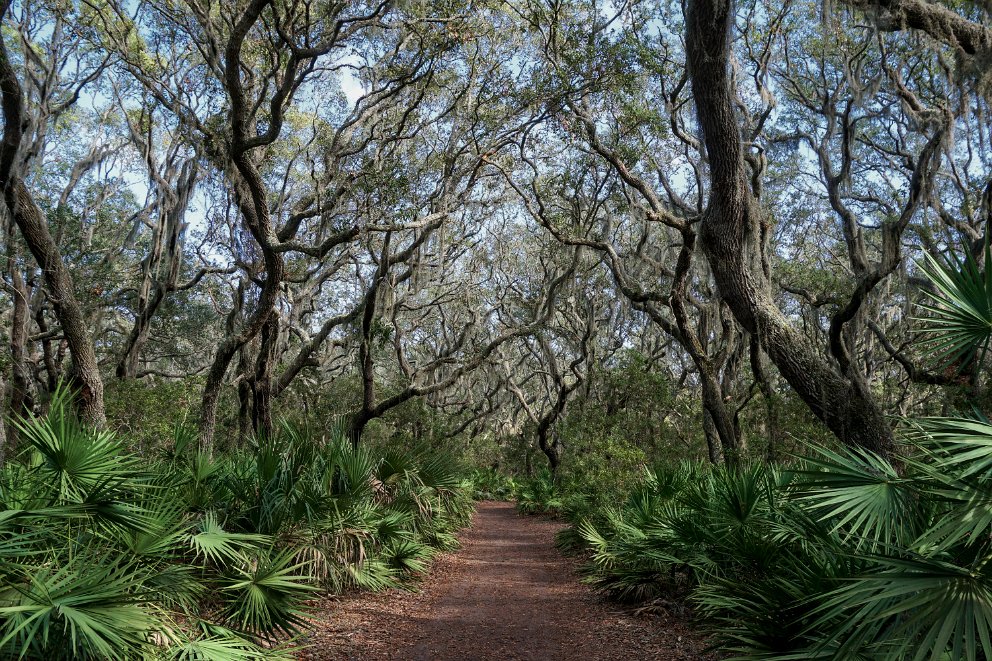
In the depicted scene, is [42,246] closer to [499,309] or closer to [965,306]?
[965,306]

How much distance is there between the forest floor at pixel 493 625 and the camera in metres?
5.87

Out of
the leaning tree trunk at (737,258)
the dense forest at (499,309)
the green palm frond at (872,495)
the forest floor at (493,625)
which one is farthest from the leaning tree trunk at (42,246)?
the green palm frond at (872,495)

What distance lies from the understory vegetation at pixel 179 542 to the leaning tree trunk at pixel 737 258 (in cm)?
486

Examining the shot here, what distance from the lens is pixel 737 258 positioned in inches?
292

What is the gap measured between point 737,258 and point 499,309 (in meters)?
18.7

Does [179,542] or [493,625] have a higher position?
[179,542]

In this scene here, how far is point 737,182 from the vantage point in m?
7.35

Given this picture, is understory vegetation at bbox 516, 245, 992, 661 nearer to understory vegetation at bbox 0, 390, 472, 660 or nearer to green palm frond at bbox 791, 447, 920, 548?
green palm frond at bbox 791, 447, 920, 548

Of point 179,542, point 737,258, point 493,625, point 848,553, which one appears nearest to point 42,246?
point 179,542

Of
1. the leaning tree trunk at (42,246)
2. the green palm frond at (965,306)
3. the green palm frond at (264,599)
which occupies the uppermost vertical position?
the leaning tree trunk at (42,246)

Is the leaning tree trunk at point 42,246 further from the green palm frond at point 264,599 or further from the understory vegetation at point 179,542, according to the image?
the green palm frond at point 264,599

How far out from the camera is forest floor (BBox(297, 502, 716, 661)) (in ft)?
19.3

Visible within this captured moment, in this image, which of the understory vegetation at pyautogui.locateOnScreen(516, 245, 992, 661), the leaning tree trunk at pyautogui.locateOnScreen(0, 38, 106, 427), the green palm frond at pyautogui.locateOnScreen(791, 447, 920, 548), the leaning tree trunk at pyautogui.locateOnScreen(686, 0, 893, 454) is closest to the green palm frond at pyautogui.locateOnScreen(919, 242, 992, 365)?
the understory vegetation at pyautogui.locateOnScreen(516, 245, 992, 661)

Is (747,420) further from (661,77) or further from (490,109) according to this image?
(490,109)
